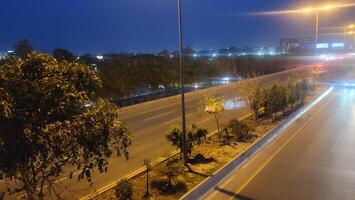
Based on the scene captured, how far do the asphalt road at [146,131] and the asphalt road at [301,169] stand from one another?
386 centimetres

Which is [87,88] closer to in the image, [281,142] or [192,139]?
[192,139]

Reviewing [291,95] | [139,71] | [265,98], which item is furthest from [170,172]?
[139,71]

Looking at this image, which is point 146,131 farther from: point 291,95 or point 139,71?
point 139,71

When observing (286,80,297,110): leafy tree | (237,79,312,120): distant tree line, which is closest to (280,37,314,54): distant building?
(286,80,297,110): leafy tree

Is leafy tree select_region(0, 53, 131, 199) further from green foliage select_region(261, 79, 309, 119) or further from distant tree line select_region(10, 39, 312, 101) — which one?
distant tree line select_region(10, 39, 312, 101)

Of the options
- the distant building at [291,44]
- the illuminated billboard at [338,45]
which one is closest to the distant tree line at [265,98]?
the illuminated billboard at [338,45]

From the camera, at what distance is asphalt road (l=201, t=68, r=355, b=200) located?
33.2ft

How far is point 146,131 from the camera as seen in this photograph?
19906mm

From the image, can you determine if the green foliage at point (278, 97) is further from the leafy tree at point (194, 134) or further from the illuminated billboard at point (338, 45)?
the illuminated billboard at point (338, 45)

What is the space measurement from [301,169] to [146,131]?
979 centimetres

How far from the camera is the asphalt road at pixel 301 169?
10125 millimetres

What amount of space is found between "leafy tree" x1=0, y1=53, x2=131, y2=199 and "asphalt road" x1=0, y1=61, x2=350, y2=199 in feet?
4.65

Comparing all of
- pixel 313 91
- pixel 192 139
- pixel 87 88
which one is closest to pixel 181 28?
pixel 192 139

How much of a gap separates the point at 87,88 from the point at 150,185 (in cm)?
474
